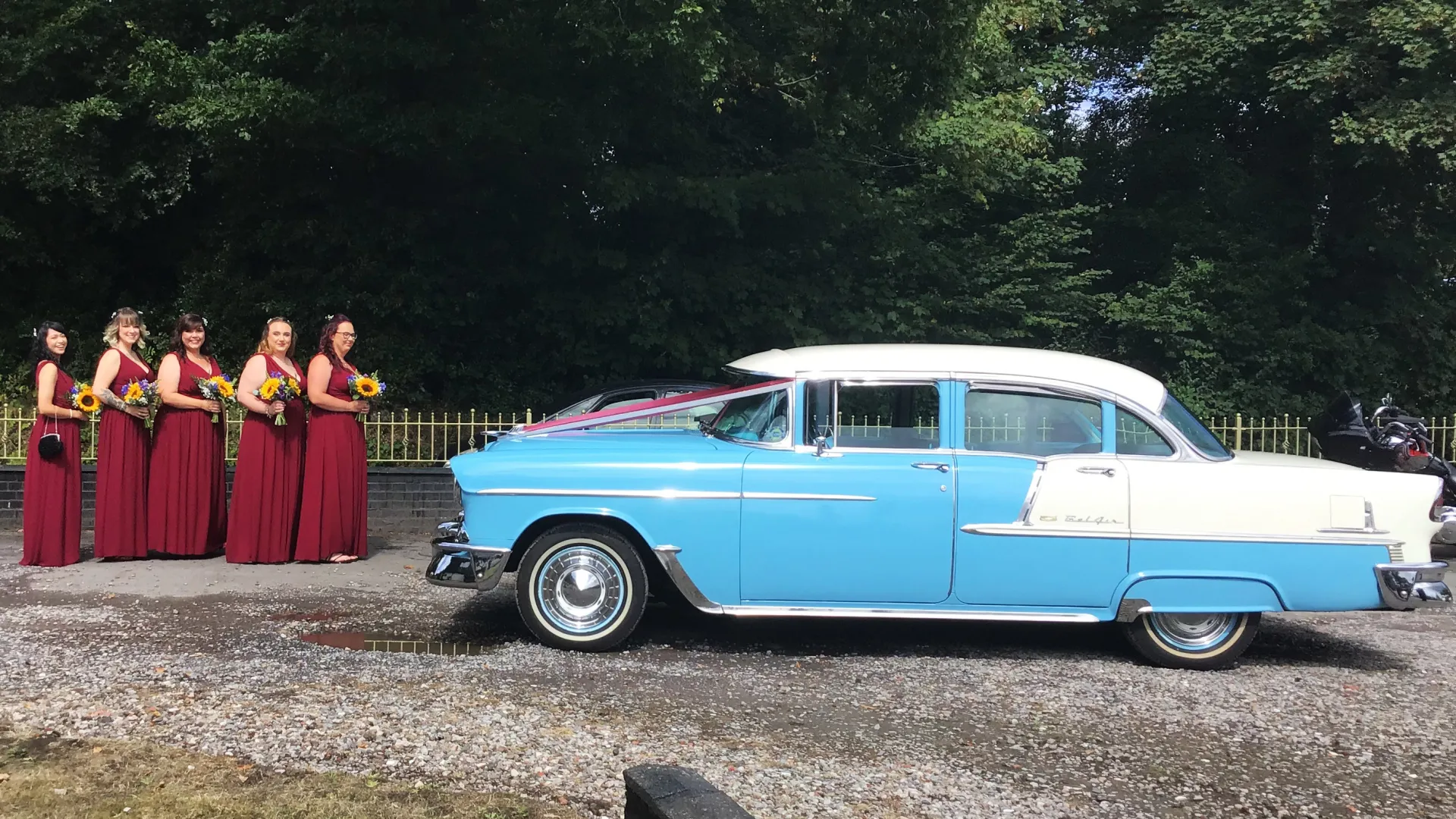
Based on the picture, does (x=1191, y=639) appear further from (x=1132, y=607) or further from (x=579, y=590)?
(x=579, y=590)

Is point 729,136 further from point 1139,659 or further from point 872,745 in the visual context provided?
point 872,745

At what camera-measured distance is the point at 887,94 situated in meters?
15.4

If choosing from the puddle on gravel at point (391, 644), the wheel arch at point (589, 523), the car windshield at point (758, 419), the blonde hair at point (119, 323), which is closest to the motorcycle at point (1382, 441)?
the car windshield at point (758, 419)

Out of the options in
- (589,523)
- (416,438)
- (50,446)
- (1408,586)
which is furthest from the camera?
(416,438)

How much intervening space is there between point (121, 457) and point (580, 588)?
16.0 ft

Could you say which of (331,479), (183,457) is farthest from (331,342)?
(183,457)

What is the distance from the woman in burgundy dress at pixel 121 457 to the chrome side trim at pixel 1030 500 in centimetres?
681

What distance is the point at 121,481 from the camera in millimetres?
9133

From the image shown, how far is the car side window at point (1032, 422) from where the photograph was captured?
647 centimetres

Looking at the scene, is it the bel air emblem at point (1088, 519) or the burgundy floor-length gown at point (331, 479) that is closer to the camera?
the bel air emblem at point (1088, 519)

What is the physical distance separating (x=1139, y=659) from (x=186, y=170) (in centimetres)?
1713

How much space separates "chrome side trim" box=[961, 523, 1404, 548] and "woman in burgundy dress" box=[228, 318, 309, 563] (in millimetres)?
5719

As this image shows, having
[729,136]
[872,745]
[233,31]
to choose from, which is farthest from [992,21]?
[872,745]

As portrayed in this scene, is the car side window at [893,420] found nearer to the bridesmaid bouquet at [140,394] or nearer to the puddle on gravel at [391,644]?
the puddle on gravel at [391,644]
